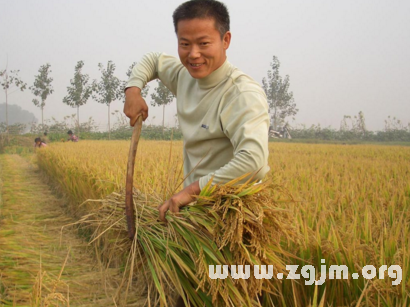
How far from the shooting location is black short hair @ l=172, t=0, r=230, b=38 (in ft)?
5.07

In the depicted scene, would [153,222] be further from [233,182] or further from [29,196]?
[29,196]

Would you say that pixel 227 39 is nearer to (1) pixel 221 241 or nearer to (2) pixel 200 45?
(2) pixel 200 45

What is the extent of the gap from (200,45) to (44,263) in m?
2.30

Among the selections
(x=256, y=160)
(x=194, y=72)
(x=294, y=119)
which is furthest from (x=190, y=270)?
(x=294, y=119)

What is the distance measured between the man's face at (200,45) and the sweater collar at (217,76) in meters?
0.02

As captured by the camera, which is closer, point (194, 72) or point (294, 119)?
point (194, 72)

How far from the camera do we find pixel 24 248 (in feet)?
10.9

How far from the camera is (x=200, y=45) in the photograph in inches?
62.1

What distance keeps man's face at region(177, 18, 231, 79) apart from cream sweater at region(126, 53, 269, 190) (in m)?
0.06

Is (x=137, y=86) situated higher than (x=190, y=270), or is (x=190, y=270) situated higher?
(x=137, y=86)

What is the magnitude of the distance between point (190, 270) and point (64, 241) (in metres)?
2.66

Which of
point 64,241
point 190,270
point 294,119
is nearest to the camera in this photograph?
point 190,270

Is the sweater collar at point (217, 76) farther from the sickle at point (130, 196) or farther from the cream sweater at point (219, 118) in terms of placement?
the sickle at point (130, 196)

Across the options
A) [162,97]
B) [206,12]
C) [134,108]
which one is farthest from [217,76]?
[162,97]
